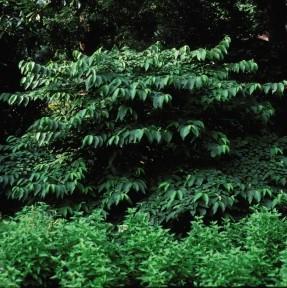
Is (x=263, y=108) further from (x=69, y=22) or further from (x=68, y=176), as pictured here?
(x=69, y=22)

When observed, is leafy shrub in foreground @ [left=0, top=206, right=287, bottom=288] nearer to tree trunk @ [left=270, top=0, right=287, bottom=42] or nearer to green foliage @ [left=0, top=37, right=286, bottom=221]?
green foliage @ [left=0, top=37, right=286, bottom=221]

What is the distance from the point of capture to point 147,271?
335 cm

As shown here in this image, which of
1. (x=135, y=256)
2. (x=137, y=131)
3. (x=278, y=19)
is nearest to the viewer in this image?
(x=135, y=256)

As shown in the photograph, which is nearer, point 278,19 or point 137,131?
point 137,131

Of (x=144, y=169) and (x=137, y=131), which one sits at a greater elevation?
(x=137, y=131)

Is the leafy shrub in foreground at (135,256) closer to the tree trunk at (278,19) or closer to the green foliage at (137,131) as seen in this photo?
the green foliage at (137,131)

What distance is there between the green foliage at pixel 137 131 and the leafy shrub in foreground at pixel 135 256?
89cm

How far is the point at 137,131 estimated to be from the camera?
16.7 feet

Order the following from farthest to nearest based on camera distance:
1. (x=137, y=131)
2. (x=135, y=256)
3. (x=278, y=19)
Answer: (x=278, y=19), (x=137, y=131), (x=135, y=256)

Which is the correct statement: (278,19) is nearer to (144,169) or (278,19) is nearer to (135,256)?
(144,169)

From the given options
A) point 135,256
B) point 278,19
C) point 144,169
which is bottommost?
point 135,256

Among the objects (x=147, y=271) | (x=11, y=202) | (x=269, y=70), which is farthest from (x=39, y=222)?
(x=269, y=70)

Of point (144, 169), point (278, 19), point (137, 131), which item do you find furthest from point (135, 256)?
point (278, 19)

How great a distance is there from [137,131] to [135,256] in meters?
1.63
